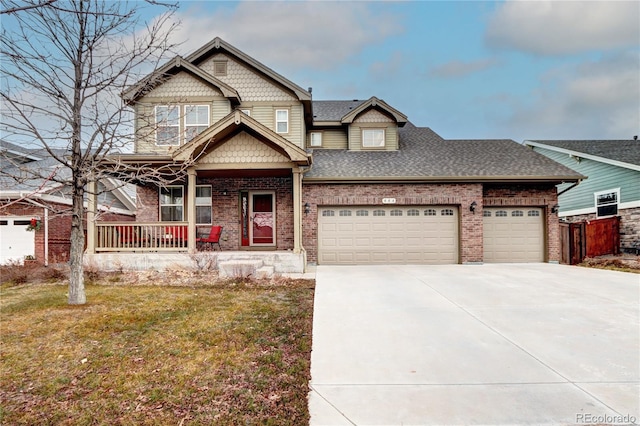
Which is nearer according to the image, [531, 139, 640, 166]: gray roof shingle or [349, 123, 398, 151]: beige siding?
[349, 123, 398, 151]: beige siding

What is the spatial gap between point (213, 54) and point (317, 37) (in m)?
7.35

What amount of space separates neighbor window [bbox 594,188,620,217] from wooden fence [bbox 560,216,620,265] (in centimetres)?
94

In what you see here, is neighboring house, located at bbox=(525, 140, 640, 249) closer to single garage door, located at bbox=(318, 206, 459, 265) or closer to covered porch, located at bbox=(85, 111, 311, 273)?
single garage door, located at bbox=(318, 206, 459, 265)

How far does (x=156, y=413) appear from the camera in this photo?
9.71ft

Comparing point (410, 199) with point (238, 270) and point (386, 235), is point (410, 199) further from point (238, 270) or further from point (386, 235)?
point (238, 270)

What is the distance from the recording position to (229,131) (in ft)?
36.0

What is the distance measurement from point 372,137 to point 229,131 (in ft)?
21.9

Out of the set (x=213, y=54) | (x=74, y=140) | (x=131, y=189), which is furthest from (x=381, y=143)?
(x=131, y=189)

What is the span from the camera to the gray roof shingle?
15750 millimetres

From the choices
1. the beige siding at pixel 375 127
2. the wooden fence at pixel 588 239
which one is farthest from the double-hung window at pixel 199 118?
the wooden fence at pixel 588 239

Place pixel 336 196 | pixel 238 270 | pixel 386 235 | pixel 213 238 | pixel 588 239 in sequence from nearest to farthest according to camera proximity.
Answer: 1. pixel 238 270
2. pixel 213 238
3. pixel 336 196
4. pixel 386 235
5. pixel 588 239

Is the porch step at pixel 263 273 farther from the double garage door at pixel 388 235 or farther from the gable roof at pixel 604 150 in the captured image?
the gable roof at pixel 604 150

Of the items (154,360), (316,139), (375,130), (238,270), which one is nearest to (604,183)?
(375,130)

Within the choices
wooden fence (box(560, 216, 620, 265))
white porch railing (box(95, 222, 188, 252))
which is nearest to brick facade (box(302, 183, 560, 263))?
wooden fence (box(560, 216, 620, 265))
